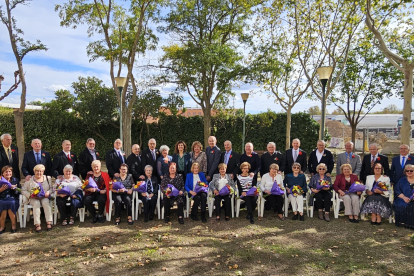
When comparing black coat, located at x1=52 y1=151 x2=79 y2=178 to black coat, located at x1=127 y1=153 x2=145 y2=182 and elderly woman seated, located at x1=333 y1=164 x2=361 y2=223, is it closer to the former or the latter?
black coat, located at x1=127 y1=153 x2=145 y2=182

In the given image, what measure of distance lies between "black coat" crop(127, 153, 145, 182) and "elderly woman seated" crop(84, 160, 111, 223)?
0.51 metres

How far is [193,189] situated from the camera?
20.2ft

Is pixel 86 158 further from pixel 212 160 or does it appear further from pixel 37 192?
pixel 212 160

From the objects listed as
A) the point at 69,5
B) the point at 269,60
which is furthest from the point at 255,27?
the point at 69,5

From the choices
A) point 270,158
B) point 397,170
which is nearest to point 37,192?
point 270,158

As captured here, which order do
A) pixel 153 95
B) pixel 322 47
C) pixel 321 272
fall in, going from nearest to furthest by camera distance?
pixel 321 272 < pixel 322 47 < pixel 153 95

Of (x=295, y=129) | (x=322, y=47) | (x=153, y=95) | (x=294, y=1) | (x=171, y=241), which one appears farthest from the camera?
(x=295, y=129)

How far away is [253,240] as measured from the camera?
16.1ft

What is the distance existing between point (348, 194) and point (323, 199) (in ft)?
1.64

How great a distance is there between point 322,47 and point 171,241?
9912 mm

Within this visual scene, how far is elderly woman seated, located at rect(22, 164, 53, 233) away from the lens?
538 cm

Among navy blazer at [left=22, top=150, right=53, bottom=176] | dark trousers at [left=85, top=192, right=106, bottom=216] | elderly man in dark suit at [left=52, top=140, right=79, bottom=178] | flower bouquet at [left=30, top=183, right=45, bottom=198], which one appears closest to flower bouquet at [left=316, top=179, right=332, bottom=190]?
dark trousers at [left=85, top=192, right=106, bottom=216]

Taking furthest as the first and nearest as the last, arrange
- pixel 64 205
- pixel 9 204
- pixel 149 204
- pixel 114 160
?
pixel 114 160, pixel 149 204, pixel 64 205, pixel 9 204

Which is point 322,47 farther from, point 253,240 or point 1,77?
point 1,77
